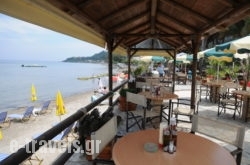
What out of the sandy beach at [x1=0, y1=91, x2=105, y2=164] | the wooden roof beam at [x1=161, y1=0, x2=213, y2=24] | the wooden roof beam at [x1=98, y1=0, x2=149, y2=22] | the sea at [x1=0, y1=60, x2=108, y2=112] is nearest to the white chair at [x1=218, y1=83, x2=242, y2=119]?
the wooden roof beam at [x1=161, y1=0, x2=213, y2=24]

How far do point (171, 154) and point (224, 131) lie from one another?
36.4 inches

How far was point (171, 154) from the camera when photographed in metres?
1.82

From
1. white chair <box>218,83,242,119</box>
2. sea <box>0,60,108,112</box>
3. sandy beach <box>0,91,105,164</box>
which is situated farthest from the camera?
sea <box>0,60,108,112</box>

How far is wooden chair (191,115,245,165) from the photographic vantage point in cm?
222

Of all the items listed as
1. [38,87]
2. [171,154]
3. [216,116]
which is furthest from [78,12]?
[38,87]

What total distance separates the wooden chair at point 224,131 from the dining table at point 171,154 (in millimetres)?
409

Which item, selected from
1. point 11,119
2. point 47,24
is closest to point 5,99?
point 11,119

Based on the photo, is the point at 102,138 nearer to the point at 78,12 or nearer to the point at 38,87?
the point at 78,12

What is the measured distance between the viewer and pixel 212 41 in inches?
1261

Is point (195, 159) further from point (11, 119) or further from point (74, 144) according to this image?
point (11, 119)

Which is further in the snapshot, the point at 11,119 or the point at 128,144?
the point at 11,119

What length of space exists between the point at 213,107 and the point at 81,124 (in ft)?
18.9

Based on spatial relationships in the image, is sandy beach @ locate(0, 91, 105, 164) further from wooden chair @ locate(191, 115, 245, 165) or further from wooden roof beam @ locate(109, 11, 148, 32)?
wooden chair @ locate(191, 115, 245, 165)

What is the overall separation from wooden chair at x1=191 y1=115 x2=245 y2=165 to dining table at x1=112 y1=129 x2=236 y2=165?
0.41 m
